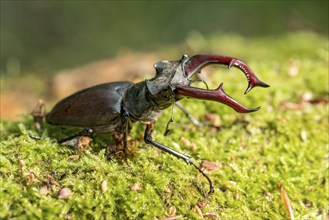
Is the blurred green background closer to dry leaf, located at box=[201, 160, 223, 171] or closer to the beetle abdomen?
the beetle abdomen

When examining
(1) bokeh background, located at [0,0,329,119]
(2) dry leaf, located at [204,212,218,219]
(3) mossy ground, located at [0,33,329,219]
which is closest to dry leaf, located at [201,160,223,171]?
(3) mossy ground, located at [0,33,329,219]

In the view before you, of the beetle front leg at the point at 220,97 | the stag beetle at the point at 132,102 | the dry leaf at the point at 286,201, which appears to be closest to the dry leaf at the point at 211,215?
the stag beetle at the point at 132,102

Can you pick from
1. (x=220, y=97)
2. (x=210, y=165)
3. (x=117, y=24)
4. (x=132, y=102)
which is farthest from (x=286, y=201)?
(x=117, y=24)

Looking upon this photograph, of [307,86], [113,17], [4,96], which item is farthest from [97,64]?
[113,17]

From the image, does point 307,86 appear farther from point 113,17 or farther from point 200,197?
point 113,17

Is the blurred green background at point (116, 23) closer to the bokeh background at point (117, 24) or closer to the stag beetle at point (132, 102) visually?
the bokeh background at point (117, 24)
